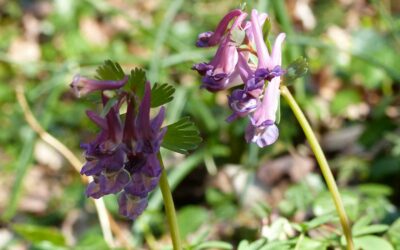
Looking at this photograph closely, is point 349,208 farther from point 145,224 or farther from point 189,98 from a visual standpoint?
point 189,98

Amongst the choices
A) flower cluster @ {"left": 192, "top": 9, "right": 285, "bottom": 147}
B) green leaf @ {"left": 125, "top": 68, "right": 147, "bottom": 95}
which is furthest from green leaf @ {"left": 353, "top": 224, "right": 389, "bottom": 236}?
green leaf @ {"left": 125, "top": 68, "right": 147, "bottom": 95}

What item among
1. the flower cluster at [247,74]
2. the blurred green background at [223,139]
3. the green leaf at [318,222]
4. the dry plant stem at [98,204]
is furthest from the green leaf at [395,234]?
the dry plant stem at [98,204]

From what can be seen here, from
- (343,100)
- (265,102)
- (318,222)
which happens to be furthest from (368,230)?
(343,100)

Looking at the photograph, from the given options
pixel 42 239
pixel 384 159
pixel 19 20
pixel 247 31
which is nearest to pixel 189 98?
pixel 384 159

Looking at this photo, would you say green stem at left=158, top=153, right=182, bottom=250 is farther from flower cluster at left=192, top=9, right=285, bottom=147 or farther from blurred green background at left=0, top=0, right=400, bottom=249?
blurred green background at left=0, top=0, right=400, bottom=249

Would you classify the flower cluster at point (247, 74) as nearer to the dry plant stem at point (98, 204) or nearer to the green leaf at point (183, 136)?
the green leaf at point (183, 136)

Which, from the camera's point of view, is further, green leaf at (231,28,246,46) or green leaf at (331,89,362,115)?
green leaf at (331,89,362,115)
